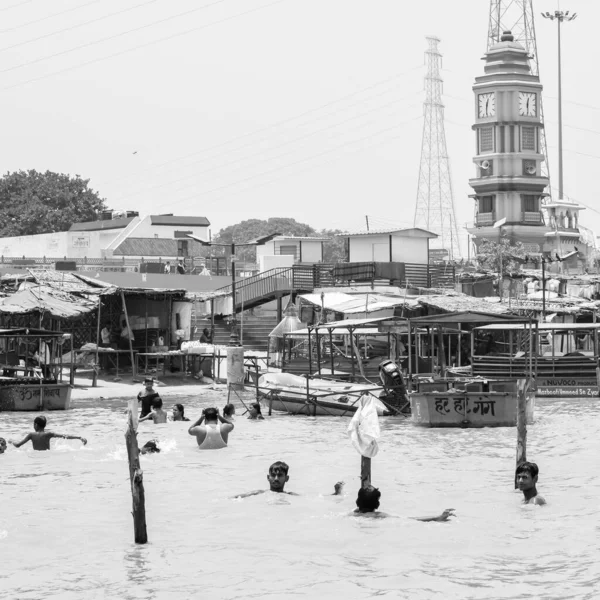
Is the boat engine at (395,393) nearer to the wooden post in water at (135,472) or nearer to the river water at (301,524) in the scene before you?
the river water at (301,524)

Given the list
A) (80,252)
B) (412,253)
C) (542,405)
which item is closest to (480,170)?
(80,252)

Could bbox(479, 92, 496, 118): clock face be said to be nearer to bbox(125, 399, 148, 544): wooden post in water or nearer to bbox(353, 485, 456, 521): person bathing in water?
bbox(353, 485, 456, 521): person bathing in water

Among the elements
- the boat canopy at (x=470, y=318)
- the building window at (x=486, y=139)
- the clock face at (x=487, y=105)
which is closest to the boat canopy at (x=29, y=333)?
the boat canopy at (x=470, y=318)

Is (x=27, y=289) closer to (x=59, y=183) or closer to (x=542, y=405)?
(x=542, y=405)

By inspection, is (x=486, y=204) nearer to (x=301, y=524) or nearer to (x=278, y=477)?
(x=278, y=477)

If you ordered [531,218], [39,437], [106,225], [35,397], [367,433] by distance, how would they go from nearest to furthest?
1. [367,433]
2. [39,437]
3. [35,397]
4. [106,225]
5. [531,218]

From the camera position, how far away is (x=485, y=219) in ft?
413

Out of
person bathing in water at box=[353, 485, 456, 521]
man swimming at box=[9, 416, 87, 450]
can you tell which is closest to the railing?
man swimming at box=[9, 416, 87, 450]

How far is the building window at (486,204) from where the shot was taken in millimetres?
126938

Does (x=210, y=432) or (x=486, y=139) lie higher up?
(x=486, y=139)

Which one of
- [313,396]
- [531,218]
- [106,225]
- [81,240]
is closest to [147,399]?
[313,396]

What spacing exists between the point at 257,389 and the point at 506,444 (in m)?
8.09

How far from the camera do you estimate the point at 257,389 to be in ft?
108

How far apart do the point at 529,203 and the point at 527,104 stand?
9.58m
